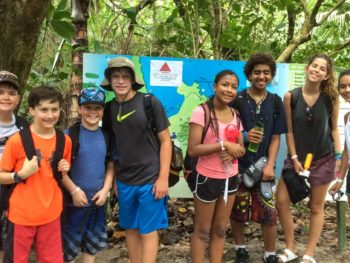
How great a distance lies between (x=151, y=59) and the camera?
13.6 ft

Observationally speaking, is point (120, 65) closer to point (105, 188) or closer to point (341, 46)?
point (105, 188)

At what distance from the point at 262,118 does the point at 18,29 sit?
2102 mm

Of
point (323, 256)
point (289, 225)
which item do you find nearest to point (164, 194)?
point (289, 225)

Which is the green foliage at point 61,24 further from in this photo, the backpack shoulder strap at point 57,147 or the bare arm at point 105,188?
the bare arm at point 105,188

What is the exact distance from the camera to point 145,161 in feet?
10.1

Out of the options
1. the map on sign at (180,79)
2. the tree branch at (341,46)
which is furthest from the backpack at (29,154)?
the tree branch at (341,46)

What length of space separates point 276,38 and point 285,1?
1404mm

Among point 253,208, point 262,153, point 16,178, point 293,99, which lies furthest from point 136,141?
point 293,99

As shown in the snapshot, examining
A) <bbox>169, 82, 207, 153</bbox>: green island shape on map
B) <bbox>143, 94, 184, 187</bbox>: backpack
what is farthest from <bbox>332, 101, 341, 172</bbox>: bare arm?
<bbox>143, 94, 184, 187</bbox>: backpack

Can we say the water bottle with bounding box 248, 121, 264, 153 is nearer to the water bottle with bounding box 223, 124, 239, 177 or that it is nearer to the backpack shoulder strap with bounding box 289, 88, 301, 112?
the water bottle with bounding box 223, 124, 239, 177

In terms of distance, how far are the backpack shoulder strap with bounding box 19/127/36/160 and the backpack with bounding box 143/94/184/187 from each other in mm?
846

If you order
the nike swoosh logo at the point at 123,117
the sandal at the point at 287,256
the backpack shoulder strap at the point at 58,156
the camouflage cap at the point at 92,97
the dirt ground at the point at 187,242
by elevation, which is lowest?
→ the dirt ground at the point at 187,242

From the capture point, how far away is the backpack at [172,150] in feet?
10.1

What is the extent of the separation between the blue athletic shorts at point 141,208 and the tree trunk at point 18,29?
1.27 metres
